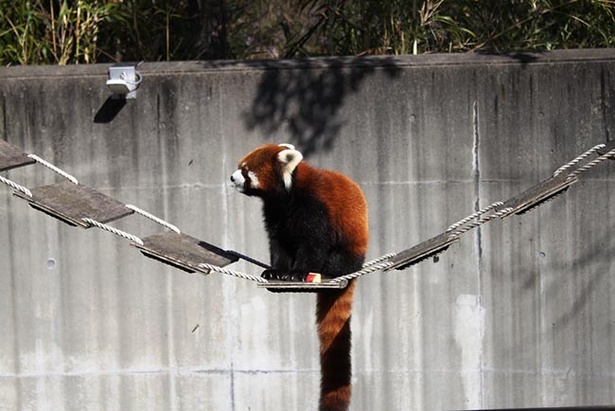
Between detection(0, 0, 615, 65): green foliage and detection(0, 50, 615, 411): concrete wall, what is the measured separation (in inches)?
31.0

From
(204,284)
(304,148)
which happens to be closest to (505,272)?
(304,148)

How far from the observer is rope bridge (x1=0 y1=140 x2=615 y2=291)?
4.21 metres

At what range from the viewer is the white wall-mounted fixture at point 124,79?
6.04 m

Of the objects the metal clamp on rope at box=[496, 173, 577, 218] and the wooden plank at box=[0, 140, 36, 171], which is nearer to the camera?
the metal clamp on rope at box=[496, 173, 577, 218]

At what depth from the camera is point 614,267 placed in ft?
20.0

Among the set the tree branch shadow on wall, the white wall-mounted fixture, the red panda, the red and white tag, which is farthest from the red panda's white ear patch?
the white wall-mounted fixture

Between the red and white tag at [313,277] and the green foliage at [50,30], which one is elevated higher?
the green foliage at [50,30]

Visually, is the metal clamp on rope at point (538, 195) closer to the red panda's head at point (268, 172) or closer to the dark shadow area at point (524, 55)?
the red panda's head at point (268, 172)

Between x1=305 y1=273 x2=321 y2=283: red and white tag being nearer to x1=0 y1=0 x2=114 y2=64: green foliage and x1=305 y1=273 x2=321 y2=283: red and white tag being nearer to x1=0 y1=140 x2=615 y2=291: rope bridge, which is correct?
x1=0 y1=140 x2=615 y2=291: rope bridge

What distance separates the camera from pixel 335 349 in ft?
15.5

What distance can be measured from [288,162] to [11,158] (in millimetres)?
1266

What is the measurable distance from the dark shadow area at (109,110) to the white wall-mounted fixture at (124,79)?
50 mm

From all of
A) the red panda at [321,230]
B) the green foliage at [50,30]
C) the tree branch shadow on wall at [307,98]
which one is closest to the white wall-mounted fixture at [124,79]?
the tree branch shadow on wall at [307,98]

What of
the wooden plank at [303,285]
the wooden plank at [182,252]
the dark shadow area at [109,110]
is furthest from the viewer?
the dark shadow area at [109,110]
